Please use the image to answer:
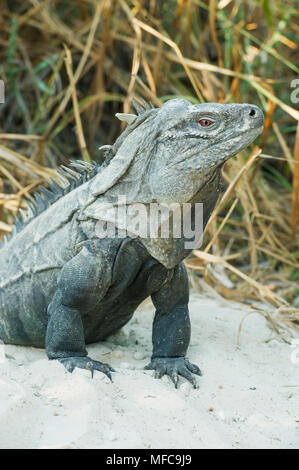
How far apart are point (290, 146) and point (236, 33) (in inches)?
85.6

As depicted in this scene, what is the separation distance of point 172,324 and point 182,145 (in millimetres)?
1179

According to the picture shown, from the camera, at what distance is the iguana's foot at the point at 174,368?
12.6 ft

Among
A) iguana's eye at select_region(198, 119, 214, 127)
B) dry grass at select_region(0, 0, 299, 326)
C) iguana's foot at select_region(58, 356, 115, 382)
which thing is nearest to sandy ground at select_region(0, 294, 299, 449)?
iguana's foot at select_region(58, 356, 115, 382)

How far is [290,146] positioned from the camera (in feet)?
26.8

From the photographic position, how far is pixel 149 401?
3484 millimetres

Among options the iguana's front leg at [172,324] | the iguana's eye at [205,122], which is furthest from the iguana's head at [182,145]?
the iguana's front leg at [172,324]

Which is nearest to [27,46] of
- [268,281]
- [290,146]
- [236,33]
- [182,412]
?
[236,33]

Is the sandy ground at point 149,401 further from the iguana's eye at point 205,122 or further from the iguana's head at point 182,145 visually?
the iguana's eye at point 205,122

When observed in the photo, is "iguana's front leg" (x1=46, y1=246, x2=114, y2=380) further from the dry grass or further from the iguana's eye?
the dry grass

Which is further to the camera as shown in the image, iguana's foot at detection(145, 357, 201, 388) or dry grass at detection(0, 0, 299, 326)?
A: dry grass at detection(0, 0, 299, 326)

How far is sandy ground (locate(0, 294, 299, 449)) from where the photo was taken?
120 inches

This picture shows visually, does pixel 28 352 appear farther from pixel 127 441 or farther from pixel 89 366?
pixel 127 441

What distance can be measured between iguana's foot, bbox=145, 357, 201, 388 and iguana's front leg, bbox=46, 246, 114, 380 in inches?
11.9

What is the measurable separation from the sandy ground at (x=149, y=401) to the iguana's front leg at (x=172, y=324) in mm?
133
